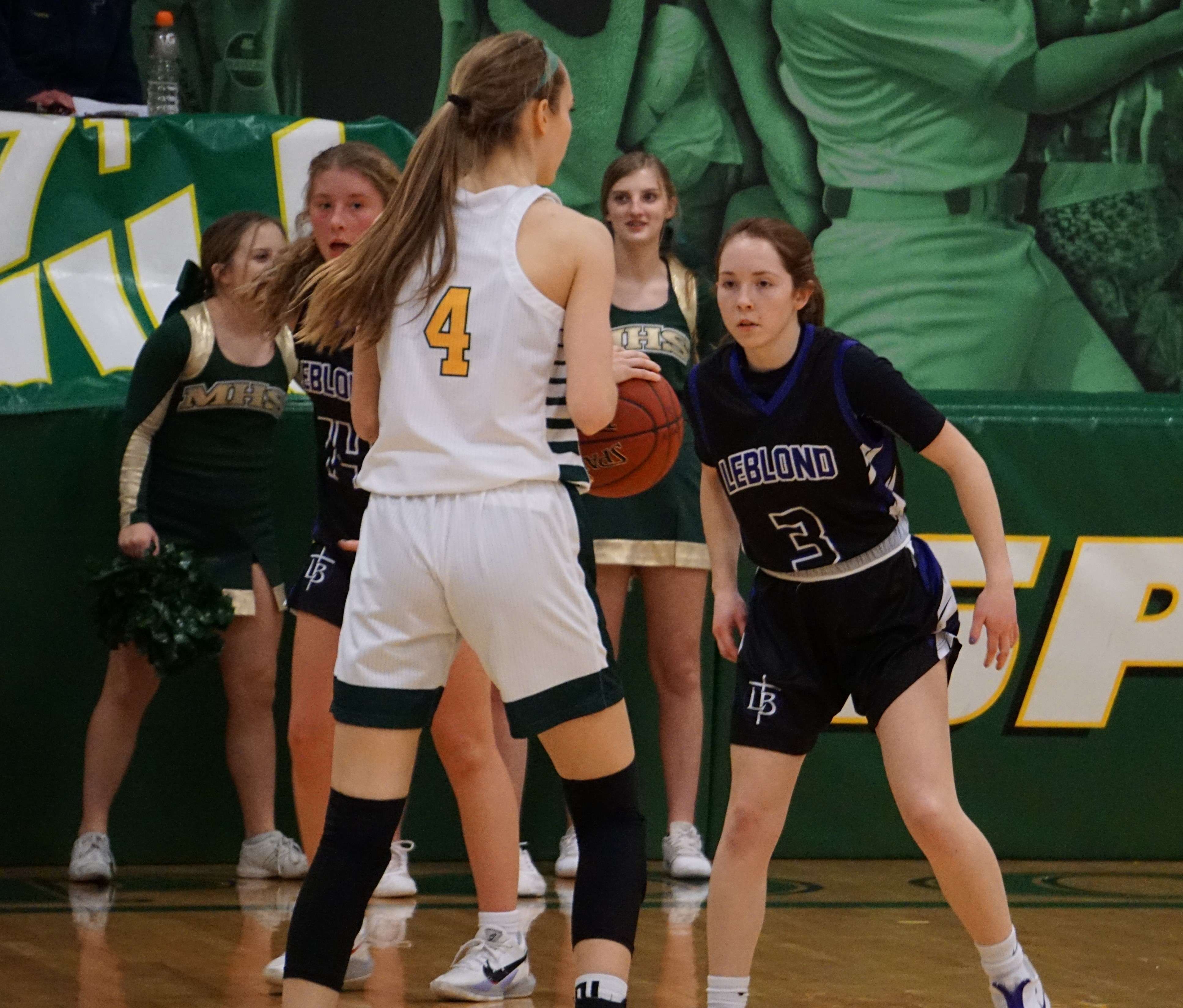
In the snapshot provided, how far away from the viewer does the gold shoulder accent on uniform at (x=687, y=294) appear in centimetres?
575

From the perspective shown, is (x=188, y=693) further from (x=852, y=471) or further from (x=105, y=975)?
(x=852, y=471)

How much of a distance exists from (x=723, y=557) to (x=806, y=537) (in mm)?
240

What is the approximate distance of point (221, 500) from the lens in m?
5.58

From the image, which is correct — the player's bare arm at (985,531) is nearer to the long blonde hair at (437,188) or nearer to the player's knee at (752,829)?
the player's knee at (752,829)

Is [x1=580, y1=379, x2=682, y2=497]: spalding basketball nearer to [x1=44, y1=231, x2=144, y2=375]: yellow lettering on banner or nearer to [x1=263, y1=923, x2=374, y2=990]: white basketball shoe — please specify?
[x1=263, y1=923, x2=374, y2=990]: white basketball shoe

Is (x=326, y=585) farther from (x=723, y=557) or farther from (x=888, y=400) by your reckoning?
(x=888, y=400)

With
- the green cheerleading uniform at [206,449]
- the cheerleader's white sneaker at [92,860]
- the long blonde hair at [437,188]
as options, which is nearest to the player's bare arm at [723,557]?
the long blonde hair at [437,188]

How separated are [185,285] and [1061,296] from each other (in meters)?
4.43

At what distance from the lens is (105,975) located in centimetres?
416

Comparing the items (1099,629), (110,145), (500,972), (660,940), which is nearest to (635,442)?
(500,972)

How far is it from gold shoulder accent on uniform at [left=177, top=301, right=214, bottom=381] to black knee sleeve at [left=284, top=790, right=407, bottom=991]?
2644 mm

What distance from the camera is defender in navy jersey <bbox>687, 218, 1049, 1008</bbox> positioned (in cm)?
355

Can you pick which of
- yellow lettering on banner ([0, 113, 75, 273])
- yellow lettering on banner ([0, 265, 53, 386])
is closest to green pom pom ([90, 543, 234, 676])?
yellow lettering on banner ([0, 265, 53, 386])

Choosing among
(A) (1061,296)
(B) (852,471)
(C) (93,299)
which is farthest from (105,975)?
(A) (1061,296)
